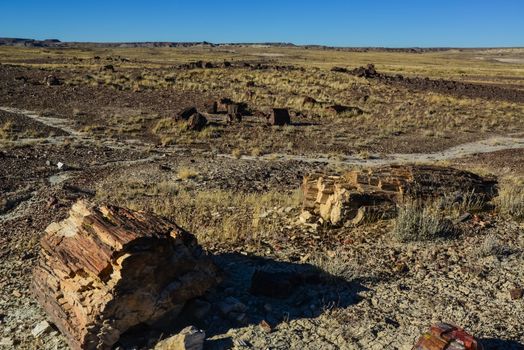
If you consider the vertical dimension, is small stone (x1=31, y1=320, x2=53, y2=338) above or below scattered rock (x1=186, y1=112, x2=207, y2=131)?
above

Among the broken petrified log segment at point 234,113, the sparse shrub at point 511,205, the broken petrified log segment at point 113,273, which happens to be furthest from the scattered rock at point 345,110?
the broken petrified log segment at point 113,273

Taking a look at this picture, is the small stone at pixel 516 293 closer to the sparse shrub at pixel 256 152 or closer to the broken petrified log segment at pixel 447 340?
the broken petrified log segment at pixel 447 340

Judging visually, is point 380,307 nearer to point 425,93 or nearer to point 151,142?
point 151,142

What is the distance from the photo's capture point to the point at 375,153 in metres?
20.9

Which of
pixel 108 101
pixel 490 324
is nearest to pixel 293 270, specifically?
pixel 490 324

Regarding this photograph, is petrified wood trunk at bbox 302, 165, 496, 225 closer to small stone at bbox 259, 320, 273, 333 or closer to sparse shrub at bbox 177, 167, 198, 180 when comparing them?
small stone at bbox 259, 320, 273, 333

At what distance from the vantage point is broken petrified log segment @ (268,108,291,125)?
25.0 meters

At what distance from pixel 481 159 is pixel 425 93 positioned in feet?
67.5

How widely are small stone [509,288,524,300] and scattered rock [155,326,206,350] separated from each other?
341 centimetres

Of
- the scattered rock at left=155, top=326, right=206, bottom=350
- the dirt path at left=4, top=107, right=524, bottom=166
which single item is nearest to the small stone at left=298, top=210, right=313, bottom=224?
the scattered rock at left=155, top=326, right=206, bottom=350

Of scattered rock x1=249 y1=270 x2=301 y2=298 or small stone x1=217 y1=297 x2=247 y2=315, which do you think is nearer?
small stone x1=217 y1=297 x2=247 y2=315

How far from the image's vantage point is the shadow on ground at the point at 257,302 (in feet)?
17.5

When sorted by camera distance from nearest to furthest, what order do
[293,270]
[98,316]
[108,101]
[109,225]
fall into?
[98,316]
[109,225]
[293,270]
[108,101]

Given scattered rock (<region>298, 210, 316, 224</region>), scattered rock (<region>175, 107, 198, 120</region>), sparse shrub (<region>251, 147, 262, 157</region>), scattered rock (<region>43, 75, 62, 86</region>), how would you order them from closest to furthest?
scattered rock (<region>298, 210, 316, 224</region>) → sparse shrub (<region>251, 147, 262, 157</region>) → scattered rock (<region>175, 107, 198, 120</region>) → scattered rock (<region>43, 75, 62, 86</region>)
